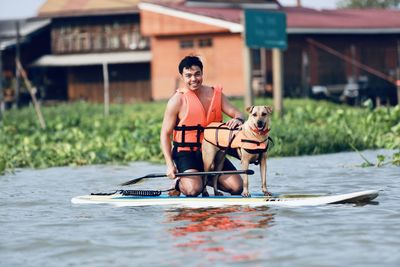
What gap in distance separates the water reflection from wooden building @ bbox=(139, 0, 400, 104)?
22.4m

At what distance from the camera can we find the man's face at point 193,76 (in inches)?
415

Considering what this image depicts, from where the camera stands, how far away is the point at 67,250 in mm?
8703

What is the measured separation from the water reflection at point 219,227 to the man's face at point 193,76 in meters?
1.24

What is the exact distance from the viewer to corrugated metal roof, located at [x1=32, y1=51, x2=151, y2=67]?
1594 inches

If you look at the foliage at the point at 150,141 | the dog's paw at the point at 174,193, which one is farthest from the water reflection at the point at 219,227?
the foliage at the point at 150,141

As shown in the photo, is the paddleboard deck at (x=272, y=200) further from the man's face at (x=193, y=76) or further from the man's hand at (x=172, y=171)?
the man's face at (x=193, y=76)

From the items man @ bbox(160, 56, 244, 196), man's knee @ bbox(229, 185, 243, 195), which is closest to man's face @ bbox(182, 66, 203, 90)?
man @ bbox(160, 56, 244, 196)

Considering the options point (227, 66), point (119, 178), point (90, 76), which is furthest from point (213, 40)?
point (119, 178)

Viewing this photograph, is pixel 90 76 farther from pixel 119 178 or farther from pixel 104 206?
pixel 104 206

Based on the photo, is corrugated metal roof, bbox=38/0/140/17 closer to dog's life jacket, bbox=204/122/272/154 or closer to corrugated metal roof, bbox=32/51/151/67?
corrugated metal roof, bbox=32/51/151/67

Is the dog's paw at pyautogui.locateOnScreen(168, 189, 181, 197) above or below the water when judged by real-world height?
above

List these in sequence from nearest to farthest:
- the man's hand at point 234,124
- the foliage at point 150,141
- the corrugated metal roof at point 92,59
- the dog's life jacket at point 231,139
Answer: the dog's life jacket at point 231,139 → the man's hand at point 234,124 → the foliage at point 150,141 → the corrugated metal roof at point 92,59

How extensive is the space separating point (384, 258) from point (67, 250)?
102 inches

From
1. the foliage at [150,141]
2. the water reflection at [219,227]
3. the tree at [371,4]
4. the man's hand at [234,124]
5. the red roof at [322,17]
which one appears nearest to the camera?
the water reflection at [219,227]
